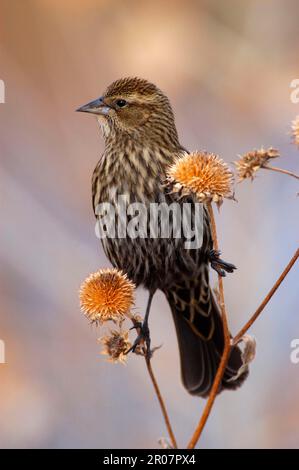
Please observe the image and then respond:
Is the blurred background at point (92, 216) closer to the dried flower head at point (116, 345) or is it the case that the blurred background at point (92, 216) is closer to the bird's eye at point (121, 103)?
the bird's eye at point (121, 103)

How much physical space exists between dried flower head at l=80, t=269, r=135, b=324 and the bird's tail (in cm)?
118

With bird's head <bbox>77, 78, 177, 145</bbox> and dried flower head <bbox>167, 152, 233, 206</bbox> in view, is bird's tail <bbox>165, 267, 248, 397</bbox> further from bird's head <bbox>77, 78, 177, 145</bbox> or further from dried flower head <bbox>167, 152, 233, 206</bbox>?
dried flower head <bbox>167, 152, 233, 206</bbox>

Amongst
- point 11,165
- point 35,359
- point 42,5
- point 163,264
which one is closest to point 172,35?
point 42,5

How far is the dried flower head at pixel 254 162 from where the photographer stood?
2461 millimetres

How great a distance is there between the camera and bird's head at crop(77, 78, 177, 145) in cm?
376

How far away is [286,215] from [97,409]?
1448 mm

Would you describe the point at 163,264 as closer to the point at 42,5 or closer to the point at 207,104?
the point at 207,104

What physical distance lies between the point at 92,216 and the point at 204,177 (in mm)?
1927

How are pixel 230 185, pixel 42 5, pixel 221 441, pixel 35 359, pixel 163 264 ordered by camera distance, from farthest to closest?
1. pixel 42 5
2. pixel 35 359
3. pixel 221 441
4. pixel 163 264
5. pixel 230 185

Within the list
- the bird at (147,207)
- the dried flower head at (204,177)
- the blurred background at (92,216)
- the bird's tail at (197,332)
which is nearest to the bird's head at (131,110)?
the bird at (147,207)

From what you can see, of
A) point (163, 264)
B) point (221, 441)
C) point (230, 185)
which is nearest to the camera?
point (230, 185)

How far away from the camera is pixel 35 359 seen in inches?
168

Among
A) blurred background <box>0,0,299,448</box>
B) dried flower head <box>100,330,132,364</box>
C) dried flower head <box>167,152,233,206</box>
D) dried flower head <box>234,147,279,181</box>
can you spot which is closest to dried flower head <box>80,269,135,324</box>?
dried flower head <box>100,330,132,364</box>

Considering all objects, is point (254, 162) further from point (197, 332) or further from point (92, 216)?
point (92, 216)
